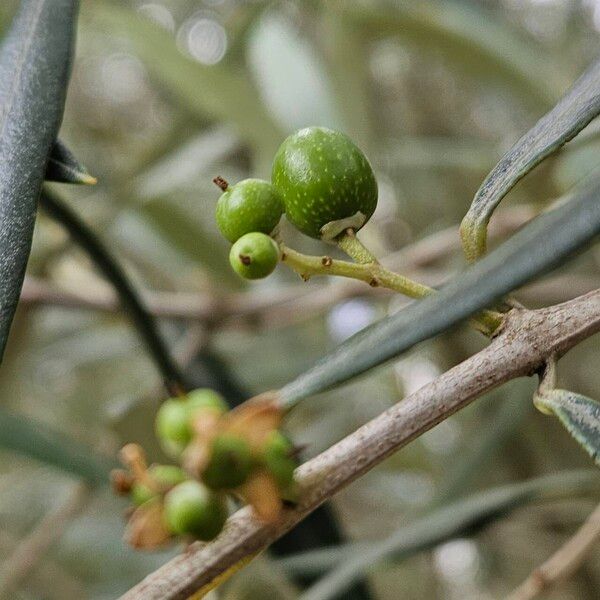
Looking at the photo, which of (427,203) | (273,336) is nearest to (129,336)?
(273,336)

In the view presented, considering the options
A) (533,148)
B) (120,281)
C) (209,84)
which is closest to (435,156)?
(209,84)

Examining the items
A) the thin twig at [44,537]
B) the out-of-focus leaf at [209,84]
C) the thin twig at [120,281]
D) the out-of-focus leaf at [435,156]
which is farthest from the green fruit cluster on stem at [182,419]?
the out-of-focus leaf at [435,156]

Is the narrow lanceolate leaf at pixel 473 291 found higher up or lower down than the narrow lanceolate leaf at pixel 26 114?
lower down

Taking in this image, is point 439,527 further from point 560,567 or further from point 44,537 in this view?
point 44,537

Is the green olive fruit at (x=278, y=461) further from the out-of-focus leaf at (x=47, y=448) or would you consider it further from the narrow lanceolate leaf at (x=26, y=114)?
the out-of-focus leaf at (x=47, y=448)

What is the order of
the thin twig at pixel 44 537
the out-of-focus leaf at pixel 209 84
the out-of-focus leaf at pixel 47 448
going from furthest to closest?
the out-of-focus leaf at pixel 209 84 < the thin twig at pixel 44 537 < the out-of-focus leaf at pixel 47 448
